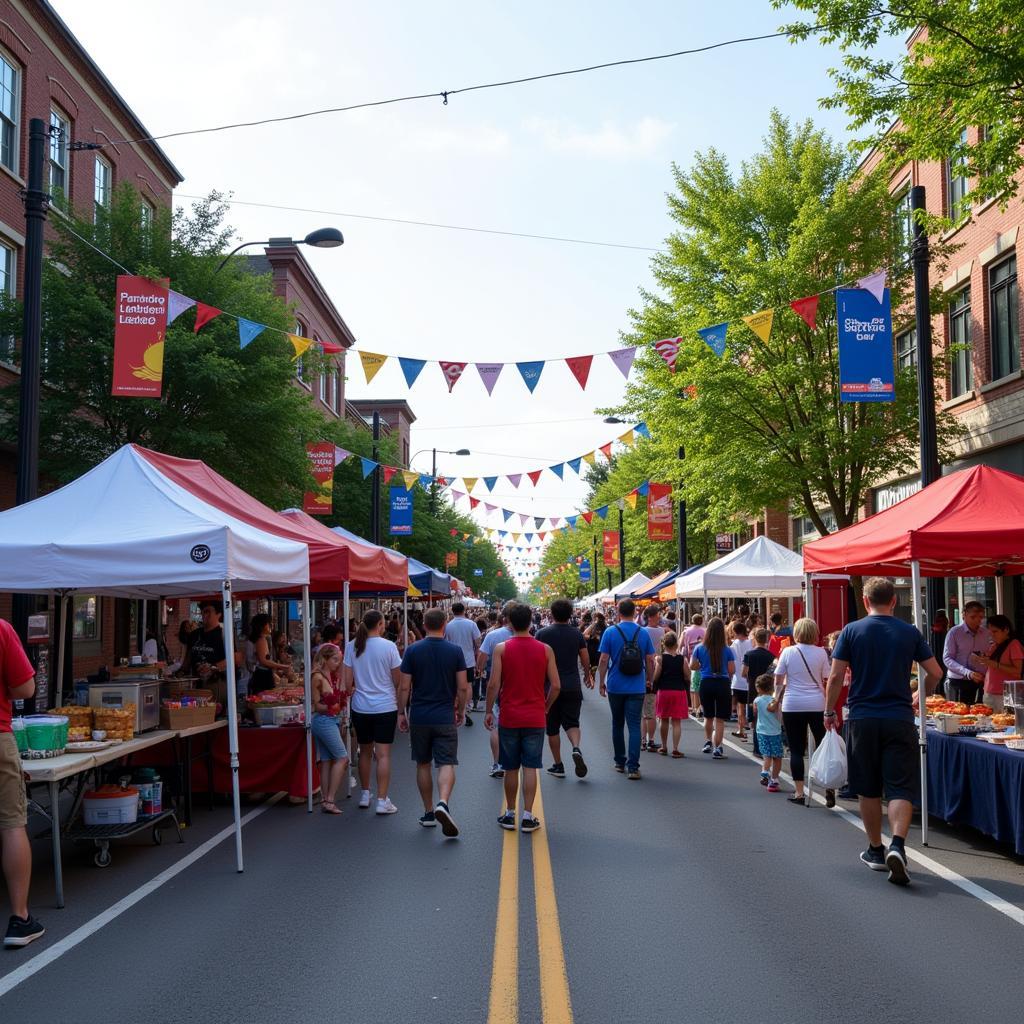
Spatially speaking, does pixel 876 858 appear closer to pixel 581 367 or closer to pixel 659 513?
pixel 581 367

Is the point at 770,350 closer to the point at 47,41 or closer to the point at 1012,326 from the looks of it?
the point at 1012,326

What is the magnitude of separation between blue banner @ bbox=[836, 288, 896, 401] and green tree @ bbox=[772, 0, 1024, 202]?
272 cm

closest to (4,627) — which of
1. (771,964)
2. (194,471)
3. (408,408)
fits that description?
(771,964)

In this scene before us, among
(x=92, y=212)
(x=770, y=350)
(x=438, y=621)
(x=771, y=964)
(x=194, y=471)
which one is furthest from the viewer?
(x=92, y=212)

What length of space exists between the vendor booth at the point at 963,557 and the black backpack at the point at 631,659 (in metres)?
2.31

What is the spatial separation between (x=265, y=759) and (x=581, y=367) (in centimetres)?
963

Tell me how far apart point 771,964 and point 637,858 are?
2544mm

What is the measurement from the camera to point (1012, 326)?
19.1 metres

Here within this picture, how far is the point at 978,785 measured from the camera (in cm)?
835

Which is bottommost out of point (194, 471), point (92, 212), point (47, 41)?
point (194, 471)

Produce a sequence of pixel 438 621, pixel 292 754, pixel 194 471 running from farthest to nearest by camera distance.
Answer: pixel 194 471 < pixel 292 754 < pixel 438 621

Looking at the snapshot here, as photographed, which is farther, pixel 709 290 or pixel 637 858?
pixel 709 290

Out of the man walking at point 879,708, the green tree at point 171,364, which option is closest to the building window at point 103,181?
the green tree at point 171,364

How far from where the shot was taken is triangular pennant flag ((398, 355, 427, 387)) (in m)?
18.1
